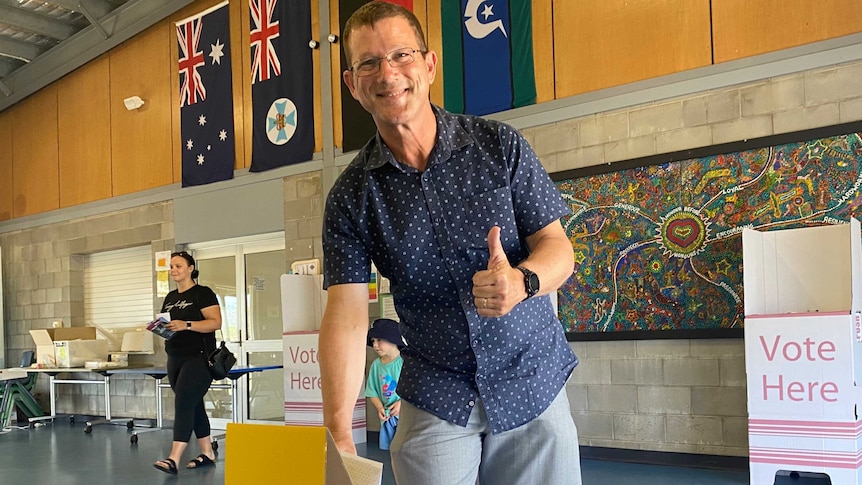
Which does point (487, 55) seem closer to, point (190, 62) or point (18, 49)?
point (190, 62)

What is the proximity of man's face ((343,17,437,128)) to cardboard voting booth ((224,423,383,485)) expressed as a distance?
23.9 inches

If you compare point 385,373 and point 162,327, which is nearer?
point 162,327

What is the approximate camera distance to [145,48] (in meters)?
9.59

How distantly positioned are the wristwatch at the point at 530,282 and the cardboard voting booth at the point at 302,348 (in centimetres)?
492

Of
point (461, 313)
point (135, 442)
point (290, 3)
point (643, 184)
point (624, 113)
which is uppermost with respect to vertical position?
point (290, 3)

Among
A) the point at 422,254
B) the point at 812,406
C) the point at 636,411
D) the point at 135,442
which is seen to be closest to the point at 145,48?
the point at 135,442

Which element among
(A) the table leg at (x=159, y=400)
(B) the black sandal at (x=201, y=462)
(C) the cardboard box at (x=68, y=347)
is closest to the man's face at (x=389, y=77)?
(B) the black sandal at (x=201, y=462)

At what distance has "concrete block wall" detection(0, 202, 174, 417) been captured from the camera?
31.0ft

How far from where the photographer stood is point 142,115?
9.57 metres

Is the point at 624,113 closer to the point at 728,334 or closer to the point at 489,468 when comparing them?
the point at 728,334

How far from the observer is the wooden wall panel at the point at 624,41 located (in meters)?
5.25

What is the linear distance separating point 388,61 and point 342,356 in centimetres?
57

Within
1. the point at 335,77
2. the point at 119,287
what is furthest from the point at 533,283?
the point at 119,287

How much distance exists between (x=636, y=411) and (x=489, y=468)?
420 cm
